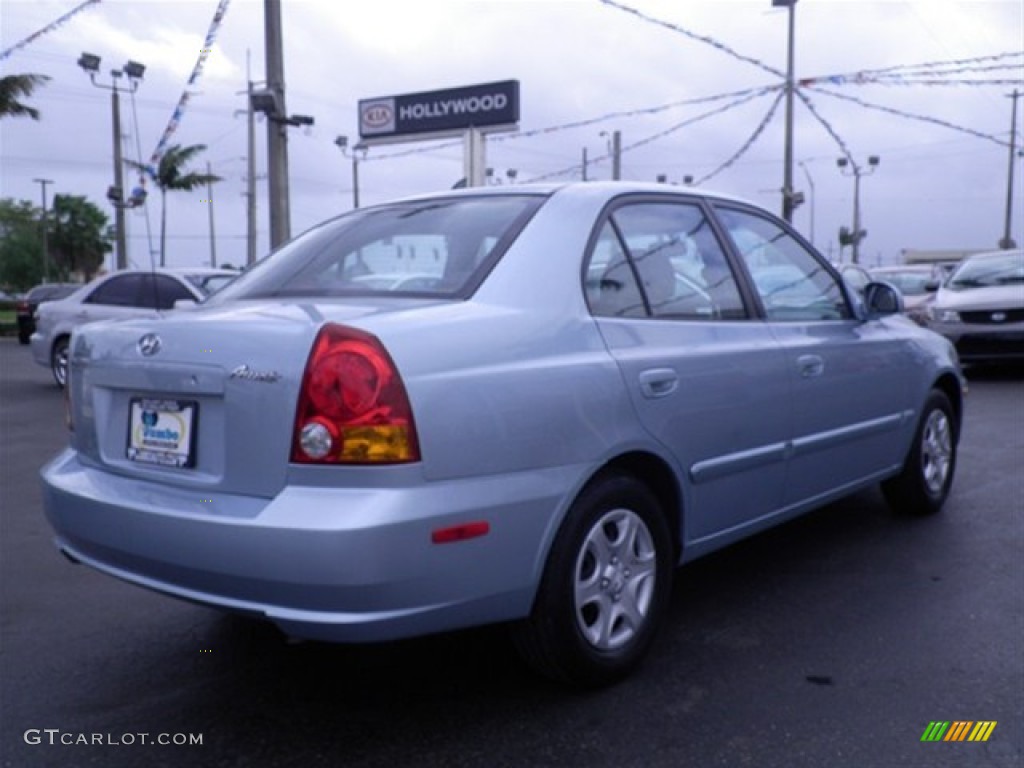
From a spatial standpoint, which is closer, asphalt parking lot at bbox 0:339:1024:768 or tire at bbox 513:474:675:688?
asphalt parking lot at bbox 0:339:1024:768

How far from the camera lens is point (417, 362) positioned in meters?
2.72

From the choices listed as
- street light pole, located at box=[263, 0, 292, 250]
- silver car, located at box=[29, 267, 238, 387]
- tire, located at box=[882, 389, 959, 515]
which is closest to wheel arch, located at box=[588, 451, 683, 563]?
tire, located at box=[882, 389, 959, 515]

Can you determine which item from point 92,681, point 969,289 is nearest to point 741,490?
point 92,681

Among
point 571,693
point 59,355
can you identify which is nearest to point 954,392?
point 571,693

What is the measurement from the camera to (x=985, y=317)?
11617 mm

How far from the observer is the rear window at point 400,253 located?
3268 mm

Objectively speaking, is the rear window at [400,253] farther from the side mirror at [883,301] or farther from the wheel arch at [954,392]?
the wheel arch at [954,392]

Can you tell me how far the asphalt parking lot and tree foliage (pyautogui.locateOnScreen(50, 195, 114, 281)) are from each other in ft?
224

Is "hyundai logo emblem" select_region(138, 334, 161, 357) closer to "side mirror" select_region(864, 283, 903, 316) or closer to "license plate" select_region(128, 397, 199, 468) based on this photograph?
"license plate" select_region(128, 397, 199, 468)

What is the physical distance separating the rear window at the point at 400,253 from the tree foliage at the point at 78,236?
6816cm

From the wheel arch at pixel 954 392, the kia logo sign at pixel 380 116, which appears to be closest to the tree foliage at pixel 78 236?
the kia logo sign at pixel 380 116

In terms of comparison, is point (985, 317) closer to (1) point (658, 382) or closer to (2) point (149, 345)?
(1) point (658, 382)

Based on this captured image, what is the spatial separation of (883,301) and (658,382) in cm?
207

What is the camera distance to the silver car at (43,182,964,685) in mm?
2658
